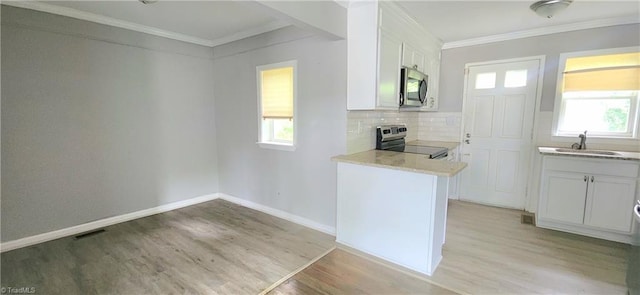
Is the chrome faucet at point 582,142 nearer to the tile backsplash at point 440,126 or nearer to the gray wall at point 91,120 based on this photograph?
the tile backsplash at point 440,126

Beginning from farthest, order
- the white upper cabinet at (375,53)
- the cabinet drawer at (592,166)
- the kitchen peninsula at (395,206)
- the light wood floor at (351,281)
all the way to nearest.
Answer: the cabinet drawer at (592,166) < the white upper cabinet at (375,53) < the kitchen peninsula at (395,206) < the light wood floor at (351,281)

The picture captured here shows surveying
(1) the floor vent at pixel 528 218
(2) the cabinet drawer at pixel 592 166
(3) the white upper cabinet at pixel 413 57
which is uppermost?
(3) the white upper cabinet at pixel 413 57

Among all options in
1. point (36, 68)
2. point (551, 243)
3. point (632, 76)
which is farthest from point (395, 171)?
point (36, 68)

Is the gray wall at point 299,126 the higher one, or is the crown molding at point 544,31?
the crown molding at point 544,31

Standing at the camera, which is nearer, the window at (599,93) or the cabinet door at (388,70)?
the cabinet door at (388,70)

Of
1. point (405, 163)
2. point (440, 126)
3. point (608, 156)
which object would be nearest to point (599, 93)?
point (608, 156)

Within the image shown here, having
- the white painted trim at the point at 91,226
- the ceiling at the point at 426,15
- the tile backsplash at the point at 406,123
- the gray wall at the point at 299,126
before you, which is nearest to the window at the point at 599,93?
the ceiling at the point at 426,15

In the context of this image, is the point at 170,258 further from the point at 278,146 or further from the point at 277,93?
the point at 277,93

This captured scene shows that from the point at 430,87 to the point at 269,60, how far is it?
2.31 m

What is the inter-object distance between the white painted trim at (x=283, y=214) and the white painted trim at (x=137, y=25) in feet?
7.61

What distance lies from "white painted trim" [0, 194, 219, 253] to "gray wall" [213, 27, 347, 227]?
2.18ft

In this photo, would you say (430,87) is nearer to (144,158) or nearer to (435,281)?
(435,281)

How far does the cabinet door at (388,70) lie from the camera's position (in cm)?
266

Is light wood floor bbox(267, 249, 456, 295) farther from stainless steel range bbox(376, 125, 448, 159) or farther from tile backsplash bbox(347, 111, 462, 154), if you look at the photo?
stainless steel range bbox(376, 125, 448, 159)
